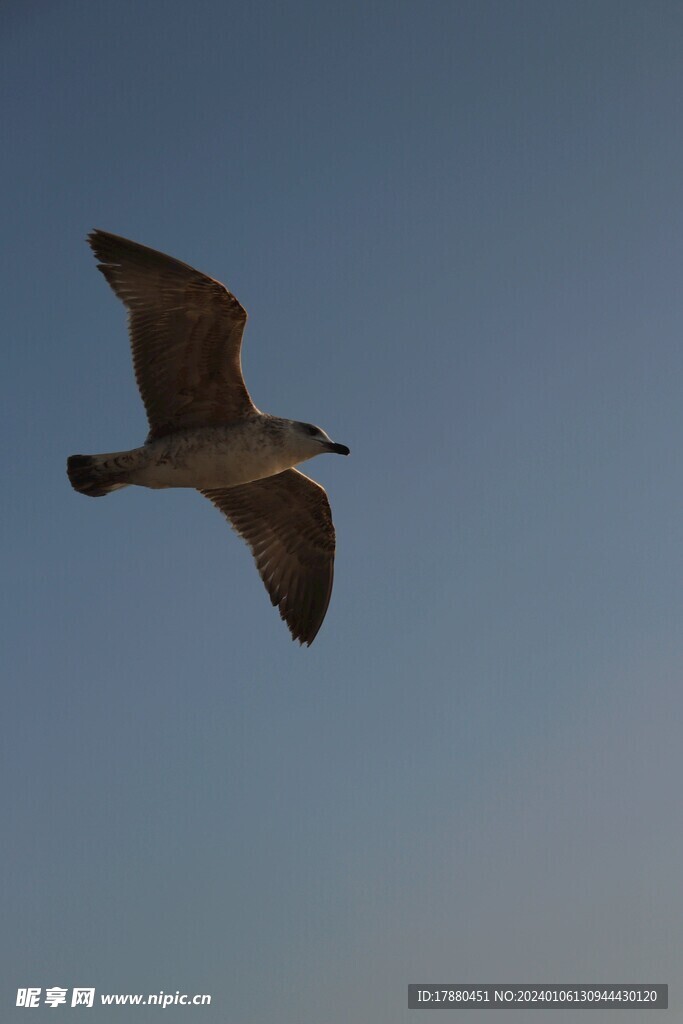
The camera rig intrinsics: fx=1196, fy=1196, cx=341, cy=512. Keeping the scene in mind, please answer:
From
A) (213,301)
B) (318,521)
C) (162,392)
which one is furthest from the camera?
(318,521)

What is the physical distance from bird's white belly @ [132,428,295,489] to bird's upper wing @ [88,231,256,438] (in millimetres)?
301

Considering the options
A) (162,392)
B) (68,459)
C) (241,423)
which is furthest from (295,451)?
(68,459)

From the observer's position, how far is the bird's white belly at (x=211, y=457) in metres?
13.7

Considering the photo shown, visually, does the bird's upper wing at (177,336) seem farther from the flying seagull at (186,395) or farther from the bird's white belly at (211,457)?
the bird's white belly at (211,457)

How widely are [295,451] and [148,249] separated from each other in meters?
2.76

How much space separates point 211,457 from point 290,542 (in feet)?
8.50

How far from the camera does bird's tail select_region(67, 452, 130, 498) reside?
13617 mm

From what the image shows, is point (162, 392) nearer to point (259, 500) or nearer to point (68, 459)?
point (68, 459)

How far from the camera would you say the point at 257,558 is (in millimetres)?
15984

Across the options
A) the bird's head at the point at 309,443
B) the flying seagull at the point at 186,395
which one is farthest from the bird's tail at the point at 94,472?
the bird's head at the point at 309,443

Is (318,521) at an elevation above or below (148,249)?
below

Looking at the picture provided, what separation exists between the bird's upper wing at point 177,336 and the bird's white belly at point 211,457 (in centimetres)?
30

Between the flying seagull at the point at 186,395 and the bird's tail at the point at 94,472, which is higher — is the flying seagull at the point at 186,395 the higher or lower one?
the higher one

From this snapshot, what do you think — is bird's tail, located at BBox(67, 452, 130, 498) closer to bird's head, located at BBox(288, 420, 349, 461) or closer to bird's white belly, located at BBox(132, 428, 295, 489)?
bird's white belly, located at BBox(132, 428, 295, 489)
